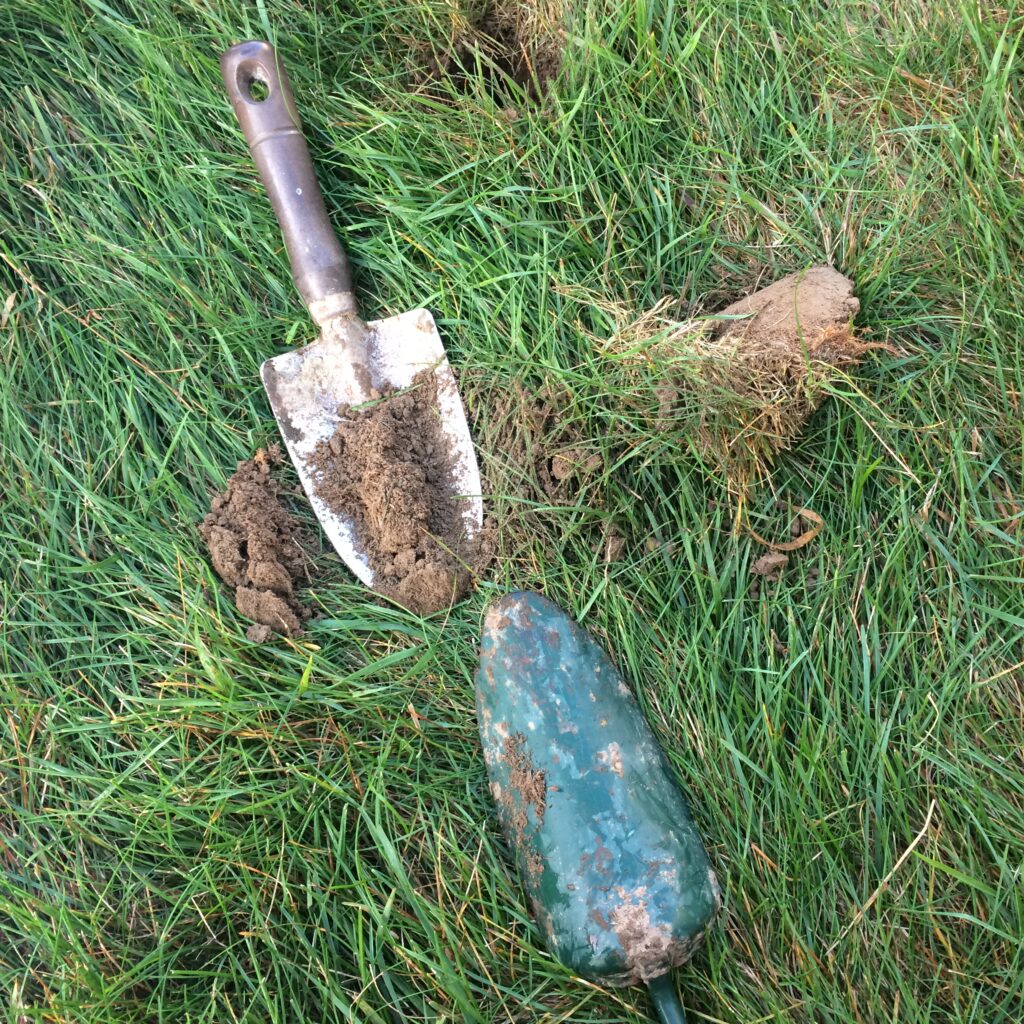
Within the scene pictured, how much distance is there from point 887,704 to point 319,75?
5.62 feet

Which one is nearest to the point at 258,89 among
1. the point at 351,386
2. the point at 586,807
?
the point at 351,386

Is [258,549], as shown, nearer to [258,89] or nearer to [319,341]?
[319,341]

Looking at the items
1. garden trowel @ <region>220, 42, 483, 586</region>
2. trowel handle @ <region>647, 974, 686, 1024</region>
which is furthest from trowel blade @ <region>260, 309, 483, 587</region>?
trowel handle @ <region>647, 974, 686, 1024</region>

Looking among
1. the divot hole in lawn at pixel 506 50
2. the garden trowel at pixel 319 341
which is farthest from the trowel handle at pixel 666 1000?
the divot hole in lawn at pixel 506 50

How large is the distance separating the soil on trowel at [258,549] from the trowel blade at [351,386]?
0.25 ft

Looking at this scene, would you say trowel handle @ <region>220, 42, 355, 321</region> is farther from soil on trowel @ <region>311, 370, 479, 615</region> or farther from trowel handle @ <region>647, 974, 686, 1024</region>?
trowel handle @ <region>647, 974, 686, 1024</region>

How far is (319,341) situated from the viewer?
6.02 feet

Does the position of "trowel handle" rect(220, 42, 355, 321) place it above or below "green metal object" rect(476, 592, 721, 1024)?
above

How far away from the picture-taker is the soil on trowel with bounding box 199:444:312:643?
66.7 inches

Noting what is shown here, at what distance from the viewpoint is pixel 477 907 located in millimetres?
Result: 1580

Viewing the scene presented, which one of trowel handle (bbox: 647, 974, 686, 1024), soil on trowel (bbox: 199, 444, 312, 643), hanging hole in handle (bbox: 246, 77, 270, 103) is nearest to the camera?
trowel handle (bbox: 647, 974, 686, 1024)

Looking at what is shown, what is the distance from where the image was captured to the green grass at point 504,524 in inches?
60.4

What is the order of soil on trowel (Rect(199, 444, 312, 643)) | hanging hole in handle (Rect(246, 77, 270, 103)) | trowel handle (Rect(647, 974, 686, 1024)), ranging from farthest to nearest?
hanging hole in handle (Rect(246, 77, 270, 103)) < soil on trowel (Rect(199, 444, 312, 643)) < trowel handle (Rect(647, 974, 686, 1024))

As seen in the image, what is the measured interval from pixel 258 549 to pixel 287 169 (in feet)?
2.54
